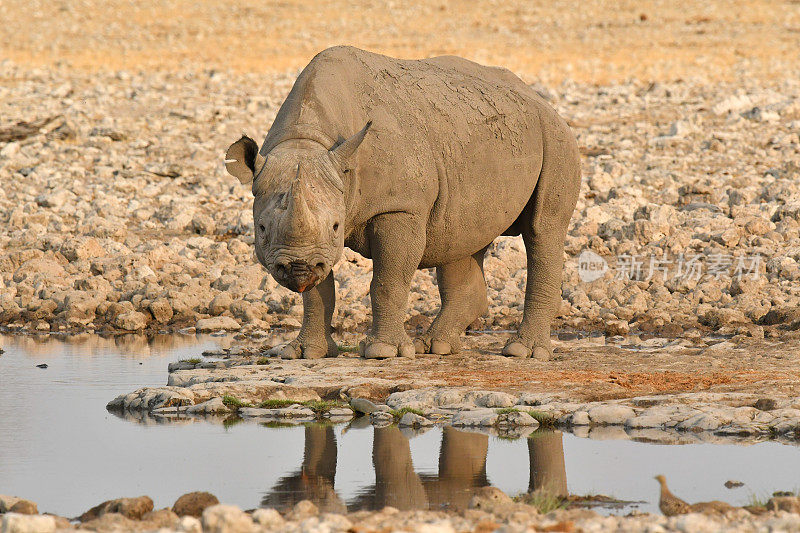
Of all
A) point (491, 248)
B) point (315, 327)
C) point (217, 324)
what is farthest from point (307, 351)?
point (491, 248)

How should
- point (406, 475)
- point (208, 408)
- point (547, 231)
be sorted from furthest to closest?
point (547, 231)
point (208, 408)
point (406, 475)

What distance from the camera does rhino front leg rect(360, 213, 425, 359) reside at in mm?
9562

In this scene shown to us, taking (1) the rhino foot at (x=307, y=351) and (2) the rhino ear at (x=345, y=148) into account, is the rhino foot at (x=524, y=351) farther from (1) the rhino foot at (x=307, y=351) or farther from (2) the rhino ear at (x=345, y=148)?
(2) the rhino ear at (x=345, y=148)

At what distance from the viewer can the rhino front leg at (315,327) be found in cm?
1000

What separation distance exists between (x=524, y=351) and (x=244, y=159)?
283 centimetres

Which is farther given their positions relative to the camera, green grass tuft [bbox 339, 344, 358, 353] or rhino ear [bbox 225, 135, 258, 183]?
green grass tuft [bbox 339, 344, 358, 353]

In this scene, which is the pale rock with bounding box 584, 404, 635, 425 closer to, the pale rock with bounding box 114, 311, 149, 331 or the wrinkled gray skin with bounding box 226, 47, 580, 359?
the wrinkled gray skin with bounding box 226, 47, 580, 359

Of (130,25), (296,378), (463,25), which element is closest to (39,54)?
(130,25)

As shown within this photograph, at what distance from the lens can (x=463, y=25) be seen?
36.7 metres

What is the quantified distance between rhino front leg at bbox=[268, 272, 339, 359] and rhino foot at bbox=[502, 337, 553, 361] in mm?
1371

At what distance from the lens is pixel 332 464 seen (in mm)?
6926

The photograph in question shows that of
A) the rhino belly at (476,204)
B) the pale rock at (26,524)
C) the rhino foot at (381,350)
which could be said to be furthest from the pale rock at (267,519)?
the rhino belly at (476,204)

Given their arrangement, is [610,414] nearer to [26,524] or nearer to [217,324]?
[26,524]

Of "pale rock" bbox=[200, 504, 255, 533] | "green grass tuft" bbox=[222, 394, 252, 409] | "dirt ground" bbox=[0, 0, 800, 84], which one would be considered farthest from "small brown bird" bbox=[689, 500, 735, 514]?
"dirt ground" bbox=[0, 0, 800, 84]
